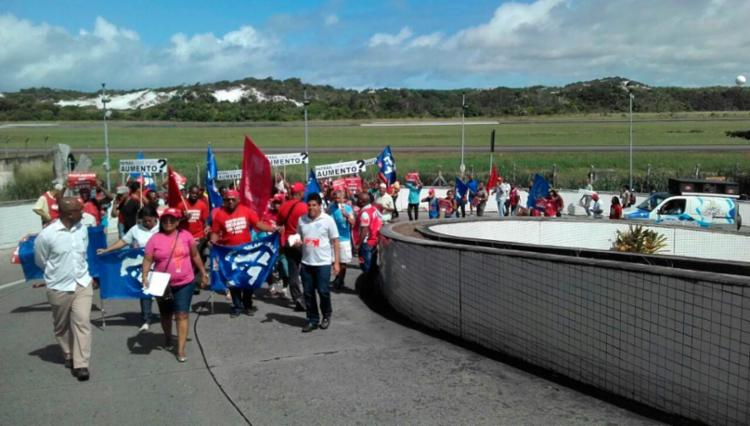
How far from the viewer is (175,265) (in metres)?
8.18

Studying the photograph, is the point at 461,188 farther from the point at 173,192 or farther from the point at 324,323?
the point at 324,323

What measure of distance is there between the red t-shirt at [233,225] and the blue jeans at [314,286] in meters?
1.62

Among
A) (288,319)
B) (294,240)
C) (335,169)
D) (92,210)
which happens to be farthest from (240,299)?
(335,169)

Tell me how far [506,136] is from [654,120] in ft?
86.0

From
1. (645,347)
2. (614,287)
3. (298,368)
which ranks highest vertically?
(614,287)

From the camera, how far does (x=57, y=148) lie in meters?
30.1

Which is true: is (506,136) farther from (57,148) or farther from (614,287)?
(614,287)

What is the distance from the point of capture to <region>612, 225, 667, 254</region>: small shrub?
1340 cm

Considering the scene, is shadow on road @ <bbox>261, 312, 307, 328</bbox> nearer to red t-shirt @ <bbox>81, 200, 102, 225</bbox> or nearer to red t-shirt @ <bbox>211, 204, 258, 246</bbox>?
red t-shirt @ <bbox>211, 204, 258, 246</bbox>

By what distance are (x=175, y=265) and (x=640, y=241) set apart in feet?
27.8

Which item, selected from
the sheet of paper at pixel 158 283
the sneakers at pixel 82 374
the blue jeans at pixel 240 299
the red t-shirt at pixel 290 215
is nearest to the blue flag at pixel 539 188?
the red t-shirt at pixel 290 215

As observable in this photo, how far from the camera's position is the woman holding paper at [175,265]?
26.7 ft

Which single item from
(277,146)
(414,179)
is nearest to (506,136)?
(277,146)

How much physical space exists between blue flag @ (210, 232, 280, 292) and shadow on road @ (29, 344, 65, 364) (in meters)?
2.31
